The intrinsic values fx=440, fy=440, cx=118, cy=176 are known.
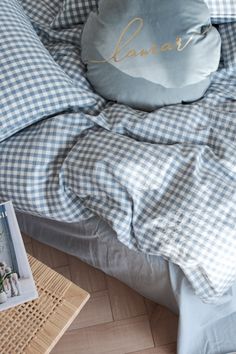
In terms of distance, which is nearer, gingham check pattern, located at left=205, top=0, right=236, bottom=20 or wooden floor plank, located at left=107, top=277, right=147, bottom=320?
gingham check pattern, located at left=205, top=0, right=236, bottom=20

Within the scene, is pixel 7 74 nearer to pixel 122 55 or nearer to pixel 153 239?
pixel 122 55

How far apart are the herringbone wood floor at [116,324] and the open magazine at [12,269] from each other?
1.24 ft

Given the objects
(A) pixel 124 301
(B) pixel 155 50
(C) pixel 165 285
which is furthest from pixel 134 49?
(A) pixel 124 301

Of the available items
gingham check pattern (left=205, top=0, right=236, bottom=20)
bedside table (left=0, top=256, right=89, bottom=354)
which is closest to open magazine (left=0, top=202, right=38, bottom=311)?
bedside table (left=0, top=256, right=89, bottom=354)

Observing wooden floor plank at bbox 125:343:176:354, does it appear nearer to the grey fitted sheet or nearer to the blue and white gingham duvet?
the grey fitted sheet

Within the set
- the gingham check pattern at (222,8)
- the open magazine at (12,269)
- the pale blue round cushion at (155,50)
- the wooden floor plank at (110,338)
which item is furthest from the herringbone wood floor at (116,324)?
the gingham check pattern at (222,8)

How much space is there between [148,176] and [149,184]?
0.02m

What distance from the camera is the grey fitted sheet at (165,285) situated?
0.91 m

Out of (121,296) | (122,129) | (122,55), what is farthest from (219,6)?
(121,296)

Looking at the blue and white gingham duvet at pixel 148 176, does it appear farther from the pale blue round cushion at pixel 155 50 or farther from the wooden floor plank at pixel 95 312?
the wooden floor plank at pixel 95 312

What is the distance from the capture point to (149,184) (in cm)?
84

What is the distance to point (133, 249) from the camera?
90 centimetres

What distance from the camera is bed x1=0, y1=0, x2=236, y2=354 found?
83 cm

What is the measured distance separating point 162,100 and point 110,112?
4.6 inches
